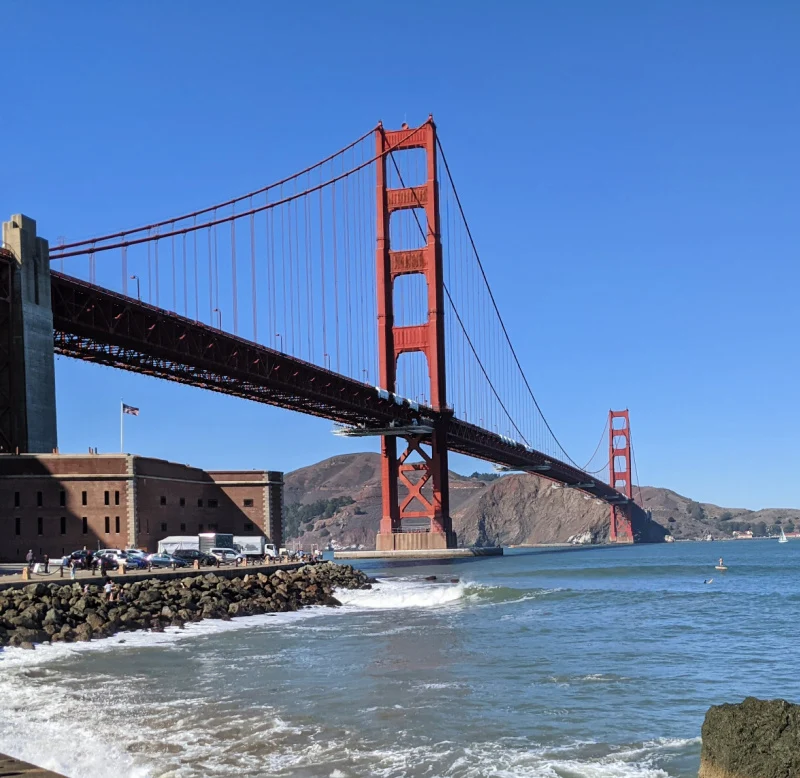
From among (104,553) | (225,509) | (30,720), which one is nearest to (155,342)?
(225,509)

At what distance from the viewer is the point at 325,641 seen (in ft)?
80.3

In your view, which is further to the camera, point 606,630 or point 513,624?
point 513,624

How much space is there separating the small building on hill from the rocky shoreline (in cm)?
713

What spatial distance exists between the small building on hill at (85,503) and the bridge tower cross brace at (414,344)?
29.5 m

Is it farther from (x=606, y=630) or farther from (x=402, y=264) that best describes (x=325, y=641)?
(x=402, y=264)

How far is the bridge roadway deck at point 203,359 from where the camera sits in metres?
46.1

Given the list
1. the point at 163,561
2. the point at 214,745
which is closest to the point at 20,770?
the point at 214,745

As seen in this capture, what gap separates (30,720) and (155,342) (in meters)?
36.8

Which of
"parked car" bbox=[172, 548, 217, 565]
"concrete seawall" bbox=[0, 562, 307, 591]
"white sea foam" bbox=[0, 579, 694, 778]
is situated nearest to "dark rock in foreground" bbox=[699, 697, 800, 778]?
"white sea foam" bbox=[0, 579, 694, 778]

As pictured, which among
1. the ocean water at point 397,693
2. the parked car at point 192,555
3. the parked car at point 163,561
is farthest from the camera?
the parked car at point 192,555

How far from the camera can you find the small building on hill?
39.6 meters

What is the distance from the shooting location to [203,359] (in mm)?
52344

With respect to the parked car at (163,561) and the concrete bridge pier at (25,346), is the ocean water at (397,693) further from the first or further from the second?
the concrete bridge pier at (25,346)

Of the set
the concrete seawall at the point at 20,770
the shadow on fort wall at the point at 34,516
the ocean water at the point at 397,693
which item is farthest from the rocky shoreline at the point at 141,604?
the concrete seawall at the point at 20,770
